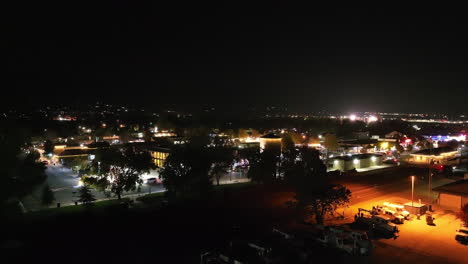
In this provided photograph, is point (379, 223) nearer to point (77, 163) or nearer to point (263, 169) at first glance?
point (263, 169)

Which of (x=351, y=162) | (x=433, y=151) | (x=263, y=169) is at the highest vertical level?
(x=263, y=169)

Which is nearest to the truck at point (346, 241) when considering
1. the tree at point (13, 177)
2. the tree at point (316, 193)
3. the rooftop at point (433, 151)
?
the tree at point (316, 193)

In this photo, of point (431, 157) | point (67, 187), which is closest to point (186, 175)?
point (67, 187)

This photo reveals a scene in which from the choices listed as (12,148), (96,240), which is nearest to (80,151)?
(12,148)

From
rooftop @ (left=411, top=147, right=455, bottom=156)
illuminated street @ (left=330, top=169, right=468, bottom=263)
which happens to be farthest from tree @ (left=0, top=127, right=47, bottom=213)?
rooftop @ (left=411, top=147, right=455, bottom=156)

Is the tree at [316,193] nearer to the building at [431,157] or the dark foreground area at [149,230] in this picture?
the dark foreground area at [149,230]
